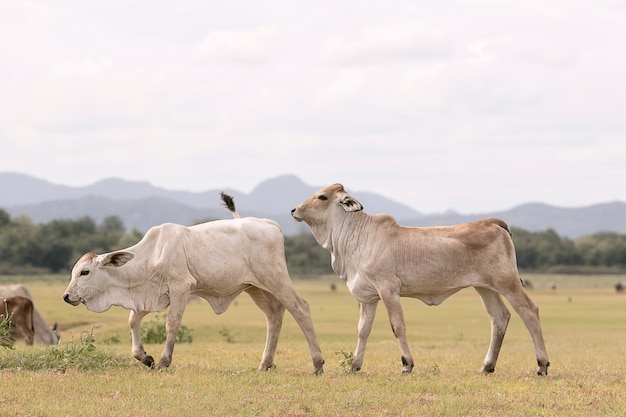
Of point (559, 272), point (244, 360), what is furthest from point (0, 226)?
point (244, 360)

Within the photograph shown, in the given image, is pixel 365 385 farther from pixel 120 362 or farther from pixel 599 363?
pixel 599 363

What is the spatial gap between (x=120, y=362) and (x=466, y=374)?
16.9 ft

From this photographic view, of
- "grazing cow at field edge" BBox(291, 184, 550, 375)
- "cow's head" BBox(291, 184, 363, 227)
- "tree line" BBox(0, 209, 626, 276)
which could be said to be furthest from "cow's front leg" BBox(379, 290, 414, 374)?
"tree line" BBox(0, 209, 626, 276)

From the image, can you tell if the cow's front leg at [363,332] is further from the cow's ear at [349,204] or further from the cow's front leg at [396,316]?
the cow's ear at [349,204]

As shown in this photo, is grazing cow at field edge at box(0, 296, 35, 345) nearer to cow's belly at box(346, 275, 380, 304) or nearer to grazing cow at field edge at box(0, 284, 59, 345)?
grazing cow at field edge at box(0, 284, 59, 345)

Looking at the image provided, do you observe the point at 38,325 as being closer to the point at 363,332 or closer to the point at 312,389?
the point at 363,332

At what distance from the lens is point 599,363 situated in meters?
16.8

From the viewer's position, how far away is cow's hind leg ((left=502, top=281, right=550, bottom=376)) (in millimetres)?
13344

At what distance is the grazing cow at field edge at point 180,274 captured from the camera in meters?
13.2

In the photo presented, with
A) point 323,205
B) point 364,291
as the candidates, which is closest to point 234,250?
point 323,205

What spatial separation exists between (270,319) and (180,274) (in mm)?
1740

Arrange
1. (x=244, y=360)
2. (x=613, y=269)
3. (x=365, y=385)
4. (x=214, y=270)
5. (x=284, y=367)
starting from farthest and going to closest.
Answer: (x=613, y=269)
(x=244, y=360)
(x=284, y=367)
(x=214, y=270)
(x=365, y=385)

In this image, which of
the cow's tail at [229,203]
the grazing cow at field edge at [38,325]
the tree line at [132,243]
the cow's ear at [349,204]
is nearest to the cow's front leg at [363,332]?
the cow's ear at [349,204]

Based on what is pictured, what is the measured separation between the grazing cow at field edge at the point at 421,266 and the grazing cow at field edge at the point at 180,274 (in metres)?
0.83
